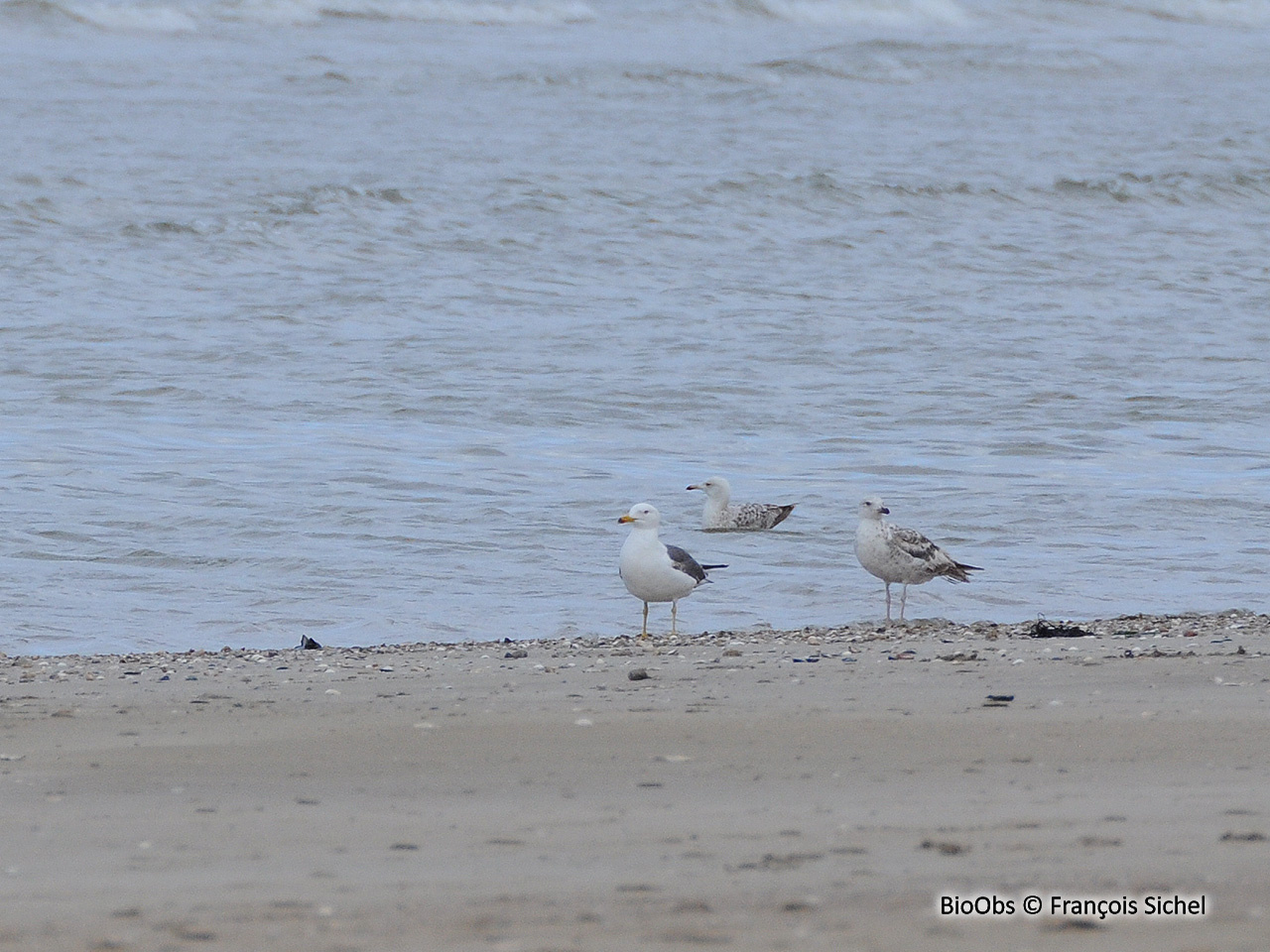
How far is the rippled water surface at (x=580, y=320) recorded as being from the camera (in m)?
9.79

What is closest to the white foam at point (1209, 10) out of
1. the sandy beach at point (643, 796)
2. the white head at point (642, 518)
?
the white head at point (642, 518)

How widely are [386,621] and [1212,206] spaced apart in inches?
760

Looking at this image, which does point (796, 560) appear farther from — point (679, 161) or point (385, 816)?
point (679, 161)

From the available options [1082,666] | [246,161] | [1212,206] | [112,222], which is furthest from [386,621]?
[1212,206]

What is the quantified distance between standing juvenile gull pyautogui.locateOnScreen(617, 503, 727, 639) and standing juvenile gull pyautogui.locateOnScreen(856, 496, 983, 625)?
957 mm

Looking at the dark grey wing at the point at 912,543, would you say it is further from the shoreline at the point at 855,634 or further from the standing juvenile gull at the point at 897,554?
the shoreline at the point at 855,634

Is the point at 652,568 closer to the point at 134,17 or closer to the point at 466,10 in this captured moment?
the point at 134,17

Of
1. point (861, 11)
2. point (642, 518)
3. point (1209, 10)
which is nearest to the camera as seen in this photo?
point (642, 518)

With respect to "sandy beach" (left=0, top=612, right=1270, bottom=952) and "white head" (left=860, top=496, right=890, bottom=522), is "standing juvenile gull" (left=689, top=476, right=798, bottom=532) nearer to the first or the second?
"white head" (left=860, top=496, right=890, bottom=522)

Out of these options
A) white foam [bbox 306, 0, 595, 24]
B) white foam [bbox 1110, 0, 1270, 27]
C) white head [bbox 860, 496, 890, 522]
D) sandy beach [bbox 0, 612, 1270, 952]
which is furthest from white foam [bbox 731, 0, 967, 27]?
sandy beach [bbox 0, 612, 1270, 952]

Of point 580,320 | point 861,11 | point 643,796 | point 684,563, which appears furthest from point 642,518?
point 861,11

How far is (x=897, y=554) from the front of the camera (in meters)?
8.68

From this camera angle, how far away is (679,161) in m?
24.8

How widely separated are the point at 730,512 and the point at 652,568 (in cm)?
278
